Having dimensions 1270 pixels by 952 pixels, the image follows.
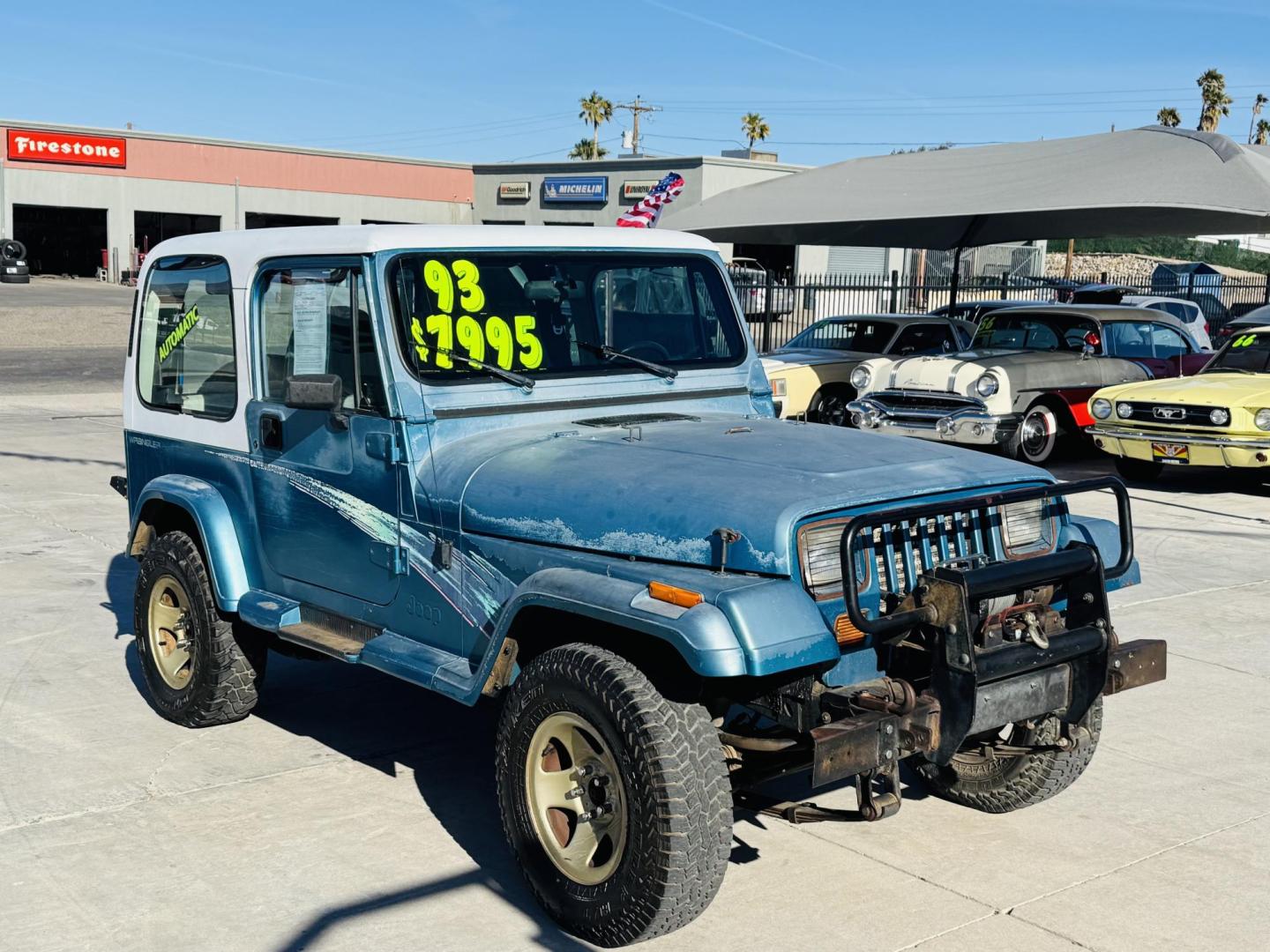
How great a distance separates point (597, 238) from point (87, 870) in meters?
2.70

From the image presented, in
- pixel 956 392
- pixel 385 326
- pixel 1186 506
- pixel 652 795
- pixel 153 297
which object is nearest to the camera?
pixel 652 795

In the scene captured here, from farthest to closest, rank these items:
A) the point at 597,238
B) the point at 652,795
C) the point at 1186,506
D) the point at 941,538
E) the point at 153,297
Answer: the point at 1186,506 < the point at 153,297 < the point at 597,238 < the point at 941,538 < the point at 652,795

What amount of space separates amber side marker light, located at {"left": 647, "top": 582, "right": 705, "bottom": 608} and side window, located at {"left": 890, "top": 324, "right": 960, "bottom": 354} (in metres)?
12.6

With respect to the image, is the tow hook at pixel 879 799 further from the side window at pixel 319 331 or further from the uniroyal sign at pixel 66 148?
the uniroyal sign at pixel 66 148

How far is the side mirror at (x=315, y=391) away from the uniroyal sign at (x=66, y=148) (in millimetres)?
48734

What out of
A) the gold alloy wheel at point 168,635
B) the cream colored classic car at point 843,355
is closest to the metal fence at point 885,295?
the cream colored classic car at point 843,355

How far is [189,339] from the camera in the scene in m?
5.73

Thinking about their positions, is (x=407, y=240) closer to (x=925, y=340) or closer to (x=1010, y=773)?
(x=1010, y=773)

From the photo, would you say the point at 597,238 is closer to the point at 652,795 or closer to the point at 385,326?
the point at 385,326

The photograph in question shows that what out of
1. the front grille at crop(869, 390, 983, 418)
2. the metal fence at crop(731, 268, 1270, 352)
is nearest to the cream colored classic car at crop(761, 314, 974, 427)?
the front grille at crop(869, 390, 983, 418)

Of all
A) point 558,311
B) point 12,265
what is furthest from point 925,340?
point 12,265

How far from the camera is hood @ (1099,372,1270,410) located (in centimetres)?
1183

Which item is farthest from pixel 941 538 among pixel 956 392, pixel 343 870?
pixel 956 392

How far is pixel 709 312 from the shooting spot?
5434 mm
